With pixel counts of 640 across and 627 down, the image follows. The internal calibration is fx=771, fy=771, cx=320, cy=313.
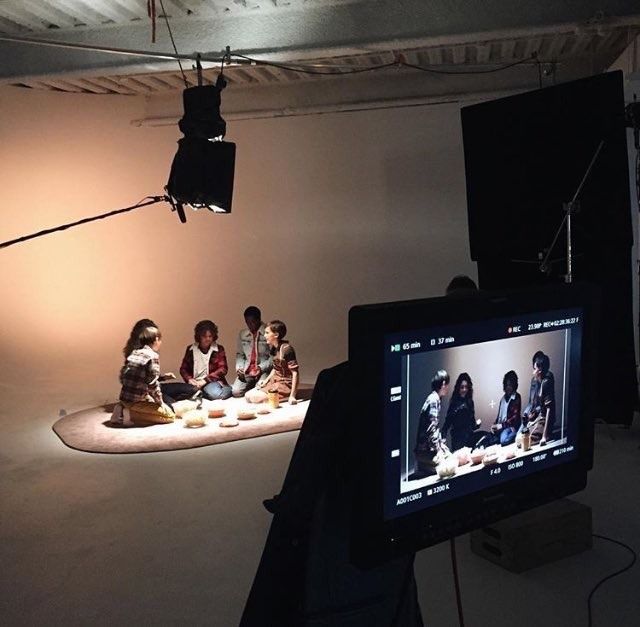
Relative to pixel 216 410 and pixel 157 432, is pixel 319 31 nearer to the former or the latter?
pixel 216 410

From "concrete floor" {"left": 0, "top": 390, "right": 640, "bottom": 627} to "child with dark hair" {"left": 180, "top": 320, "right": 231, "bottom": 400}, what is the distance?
4.62ft

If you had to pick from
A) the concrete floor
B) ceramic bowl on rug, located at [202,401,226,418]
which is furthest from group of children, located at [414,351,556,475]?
ceramic bowl on rug, located at [202,401,226,418]

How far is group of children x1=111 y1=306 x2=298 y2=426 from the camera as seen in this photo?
5.67 meters

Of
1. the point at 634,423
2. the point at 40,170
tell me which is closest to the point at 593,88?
the point at 634,423

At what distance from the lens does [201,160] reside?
4.73 m

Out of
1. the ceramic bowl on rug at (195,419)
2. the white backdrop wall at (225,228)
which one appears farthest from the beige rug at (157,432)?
the white backdrop wall at (225,228)

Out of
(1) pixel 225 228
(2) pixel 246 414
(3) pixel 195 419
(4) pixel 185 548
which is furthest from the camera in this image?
(1) pixel 225 228

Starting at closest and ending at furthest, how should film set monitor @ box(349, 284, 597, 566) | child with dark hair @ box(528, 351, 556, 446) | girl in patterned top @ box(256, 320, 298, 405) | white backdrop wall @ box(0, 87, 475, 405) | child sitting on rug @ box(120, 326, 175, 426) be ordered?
film set monitor @ box(349, 284, 597, 566) < child with dark hair @ box(528, 351, 556, 446) < child sitting on rug @ box(120, 326, 175, 426) < girl in patterned top @ box(256, 320, 298, 405) < white backdrop wall @ box(0, 87, 475, 405)

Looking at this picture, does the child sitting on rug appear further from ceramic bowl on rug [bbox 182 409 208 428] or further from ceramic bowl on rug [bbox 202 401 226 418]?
ceramic bowl on rug [bbox 202 401 226 418]

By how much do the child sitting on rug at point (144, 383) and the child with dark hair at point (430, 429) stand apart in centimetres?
425

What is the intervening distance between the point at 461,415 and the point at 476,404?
0.05 m

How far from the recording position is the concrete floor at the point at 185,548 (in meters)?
2.89

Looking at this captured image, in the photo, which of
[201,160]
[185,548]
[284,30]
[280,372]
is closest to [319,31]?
[284,30]

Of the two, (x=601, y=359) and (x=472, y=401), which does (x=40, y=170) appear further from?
(x=472, y=401)
